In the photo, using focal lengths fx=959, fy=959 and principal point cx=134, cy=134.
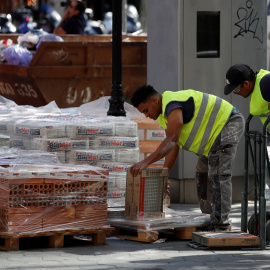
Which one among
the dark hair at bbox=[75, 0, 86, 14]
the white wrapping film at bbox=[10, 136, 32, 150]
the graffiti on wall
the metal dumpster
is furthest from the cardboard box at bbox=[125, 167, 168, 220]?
the dark hair at bbox=[75, 0, 86, 14]

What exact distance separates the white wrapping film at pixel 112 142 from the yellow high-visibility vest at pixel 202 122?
112 cm

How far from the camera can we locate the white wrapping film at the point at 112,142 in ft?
33.6

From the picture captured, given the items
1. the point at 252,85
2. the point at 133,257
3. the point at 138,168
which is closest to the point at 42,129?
the point at 138,168

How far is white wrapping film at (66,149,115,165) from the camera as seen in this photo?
1010cm

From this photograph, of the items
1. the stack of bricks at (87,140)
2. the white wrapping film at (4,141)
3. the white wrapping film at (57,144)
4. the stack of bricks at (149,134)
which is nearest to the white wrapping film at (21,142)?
the stack of bricks at (87,140)

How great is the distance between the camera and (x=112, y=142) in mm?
10328

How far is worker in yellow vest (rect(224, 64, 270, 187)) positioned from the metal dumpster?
302 inches

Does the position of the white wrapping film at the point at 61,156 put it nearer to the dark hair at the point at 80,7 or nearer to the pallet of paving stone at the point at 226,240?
the pallet of paving stone at the point at 226,240

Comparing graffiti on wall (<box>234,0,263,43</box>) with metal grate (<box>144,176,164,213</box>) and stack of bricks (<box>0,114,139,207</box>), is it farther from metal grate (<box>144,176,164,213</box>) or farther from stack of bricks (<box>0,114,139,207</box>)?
metal grate (<box>144,176,164,213</box>)

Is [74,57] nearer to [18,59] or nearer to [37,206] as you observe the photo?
[18,59]

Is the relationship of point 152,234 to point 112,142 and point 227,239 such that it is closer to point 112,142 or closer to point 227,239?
point 227,239

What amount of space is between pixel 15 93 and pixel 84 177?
9.00 meters

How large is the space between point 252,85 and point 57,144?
7.12 feet

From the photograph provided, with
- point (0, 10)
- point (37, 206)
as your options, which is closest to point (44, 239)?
point (37, 206)
